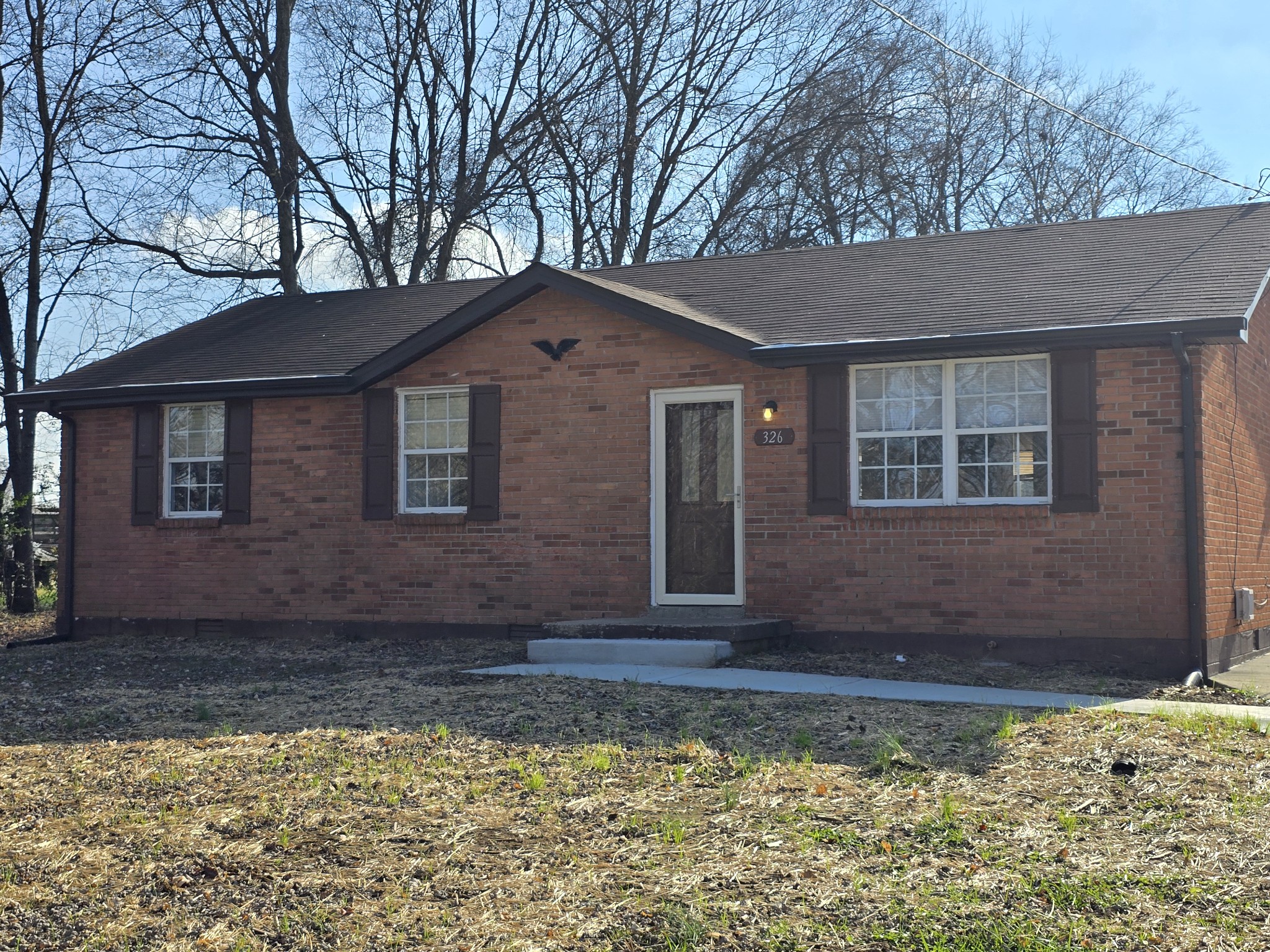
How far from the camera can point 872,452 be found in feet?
36.4

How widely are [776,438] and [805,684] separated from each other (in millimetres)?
2951

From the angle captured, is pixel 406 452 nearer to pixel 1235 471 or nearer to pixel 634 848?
pixel 1235 471

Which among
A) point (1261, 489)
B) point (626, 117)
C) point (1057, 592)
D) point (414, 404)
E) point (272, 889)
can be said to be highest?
point (626, 117)

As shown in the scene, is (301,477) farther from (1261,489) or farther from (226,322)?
(1261,489)

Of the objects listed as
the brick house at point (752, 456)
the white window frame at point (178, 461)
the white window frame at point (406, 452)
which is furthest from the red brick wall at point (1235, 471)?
the white window frame at point (178, 461)

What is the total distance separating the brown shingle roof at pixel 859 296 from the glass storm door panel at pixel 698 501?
925 millimetres

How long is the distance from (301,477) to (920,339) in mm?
6759

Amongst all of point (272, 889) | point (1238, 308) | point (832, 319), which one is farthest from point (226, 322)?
point (272, 889)

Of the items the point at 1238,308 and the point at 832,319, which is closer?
the point at 1238,308

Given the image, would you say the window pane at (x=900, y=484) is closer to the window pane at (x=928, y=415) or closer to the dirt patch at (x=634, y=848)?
the window pane at (x=928, y=415)

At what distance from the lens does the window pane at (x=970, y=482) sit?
422 inches

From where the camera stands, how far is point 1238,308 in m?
9.60

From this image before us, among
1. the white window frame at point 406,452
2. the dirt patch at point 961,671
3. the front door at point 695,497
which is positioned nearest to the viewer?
the dirt patch at point 961,671

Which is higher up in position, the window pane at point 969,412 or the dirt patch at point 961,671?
the window pane at point 969,412
